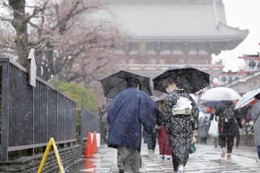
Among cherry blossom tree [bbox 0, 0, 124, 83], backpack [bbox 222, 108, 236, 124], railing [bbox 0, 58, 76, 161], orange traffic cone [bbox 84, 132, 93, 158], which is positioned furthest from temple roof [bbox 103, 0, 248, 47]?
railing [bbox 0, 58, 76, 161]

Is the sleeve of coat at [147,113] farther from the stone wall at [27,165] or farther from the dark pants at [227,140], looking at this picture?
the dark pants at [227,140]

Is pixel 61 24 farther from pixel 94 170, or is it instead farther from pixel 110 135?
pixel 110 135

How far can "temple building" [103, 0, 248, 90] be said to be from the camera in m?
55.7

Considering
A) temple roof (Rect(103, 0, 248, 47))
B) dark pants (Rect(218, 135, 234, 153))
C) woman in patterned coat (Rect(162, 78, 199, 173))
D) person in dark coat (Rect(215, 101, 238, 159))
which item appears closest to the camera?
woman in patterned coat (Rect(162, 78, 199, 173))

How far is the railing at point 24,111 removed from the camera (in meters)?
7.10

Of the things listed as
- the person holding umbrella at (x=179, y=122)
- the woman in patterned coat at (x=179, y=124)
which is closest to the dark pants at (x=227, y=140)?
the person holding umbrella at (x=179, y=122)

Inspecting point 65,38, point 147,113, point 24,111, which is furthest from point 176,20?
point 24,111

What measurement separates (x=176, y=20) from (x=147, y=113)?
175 ft

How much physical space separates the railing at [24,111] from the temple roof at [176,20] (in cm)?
4597

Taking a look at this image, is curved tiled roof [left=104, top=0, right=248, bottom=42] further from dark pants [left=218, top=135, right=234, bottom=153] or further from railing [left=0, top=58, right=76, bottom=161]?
railing [left=0, top=58, right=76, bottom=161]

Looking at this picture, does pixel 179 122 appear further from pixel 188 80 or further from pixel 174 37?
pixel 174 37

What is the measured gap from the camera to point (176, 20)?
61.1 metres

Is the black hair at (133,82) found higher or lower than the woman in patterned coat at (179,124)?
higher

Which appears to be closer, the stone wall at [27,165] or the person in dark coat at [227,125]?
the stone wall at [27,165]
